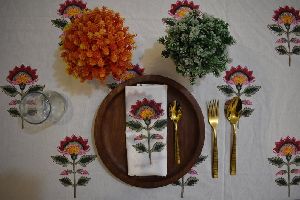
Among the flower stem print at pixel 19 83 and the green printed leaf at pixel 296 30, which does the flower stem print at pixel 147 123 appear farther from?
the green printed leaf at pixel 296 30

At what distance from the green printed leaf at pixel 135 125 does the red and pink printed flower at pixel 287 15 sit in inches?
28.4

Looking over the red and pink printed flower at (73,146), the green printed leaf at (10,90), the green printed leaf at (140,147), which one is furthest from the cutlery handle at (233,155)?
the green printed leaf at (10,90)

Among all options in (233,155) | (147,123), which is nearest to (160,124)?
(147,123)

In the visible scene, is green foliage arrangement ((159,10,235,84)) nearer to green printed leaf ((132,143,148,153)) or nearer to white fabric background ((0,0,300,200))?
white fabric background ((0,0,300,200))

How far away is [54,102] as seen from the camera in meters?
1.06

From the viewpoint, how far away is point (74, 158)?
1.08 meters

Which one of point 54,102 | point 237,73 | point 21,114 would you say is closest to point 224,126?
point 237,73

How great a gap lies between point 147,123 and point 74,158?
13.0 inches

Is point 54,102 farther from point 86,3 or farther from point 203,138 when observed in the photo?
point 203,138

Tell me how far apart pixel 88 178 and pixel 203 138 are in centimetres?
49

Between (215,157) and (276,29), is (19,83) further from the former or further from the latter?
(276,29)

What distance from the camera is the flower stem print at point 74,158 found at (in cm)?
108

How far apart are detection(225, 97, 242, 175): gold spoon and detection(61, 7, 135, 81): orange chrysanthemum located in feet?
1.57

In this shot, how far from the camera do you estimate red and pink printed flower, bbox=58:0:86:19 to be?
1.08m
